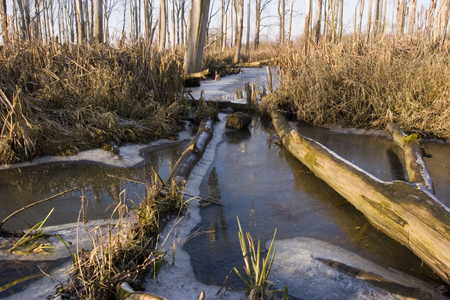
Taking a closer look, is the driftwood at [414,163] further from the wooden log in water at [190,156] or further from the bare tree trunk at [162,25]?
the bare tree trunk at [162,25]

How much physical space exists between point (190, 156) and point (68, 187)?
1553 mm

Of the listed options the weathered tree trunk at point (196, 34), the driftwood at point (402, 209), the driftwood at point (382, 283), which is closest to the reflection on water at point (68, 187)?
the driftwood at point (382, 283)

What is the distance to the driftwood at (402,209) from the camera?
235 cm

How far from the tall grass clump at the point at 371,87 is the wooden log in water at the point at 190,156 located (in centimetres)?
241

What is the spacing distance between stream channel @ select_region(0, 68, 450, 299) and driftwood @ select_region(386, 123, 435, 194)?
32 cm

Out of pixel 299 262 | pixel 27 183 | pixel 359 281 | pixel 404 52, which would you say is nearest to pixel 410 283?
pixel 359 281

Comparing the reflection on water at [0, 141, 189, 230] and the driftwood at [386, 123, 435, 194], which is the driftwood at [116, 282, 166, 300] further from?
the driftwood at [386, 123, 435, 194]


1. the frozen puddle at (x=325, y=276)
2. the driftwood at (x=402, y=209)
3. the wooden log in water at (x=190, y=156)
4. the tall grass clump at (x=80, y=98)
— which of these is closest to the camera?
the frozen puddle at (x=325, y=276)

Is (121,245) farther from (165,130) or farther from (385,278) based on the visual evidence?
(165,130)

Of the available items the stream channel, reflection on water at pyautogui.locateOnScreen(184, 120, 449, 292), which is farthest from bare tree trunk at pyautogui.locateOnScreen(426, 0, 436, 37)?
reflection on water at pyautogui.locateOnScreen(184, 120, 449, 292)

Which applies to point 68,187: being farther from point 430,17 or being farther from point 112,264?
point 430,17

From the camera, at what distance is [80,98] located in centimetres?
595

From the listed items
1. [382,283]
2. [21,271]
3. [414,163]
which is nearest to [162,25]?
[414,163]

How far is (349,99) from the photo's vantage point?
706 centimetres
